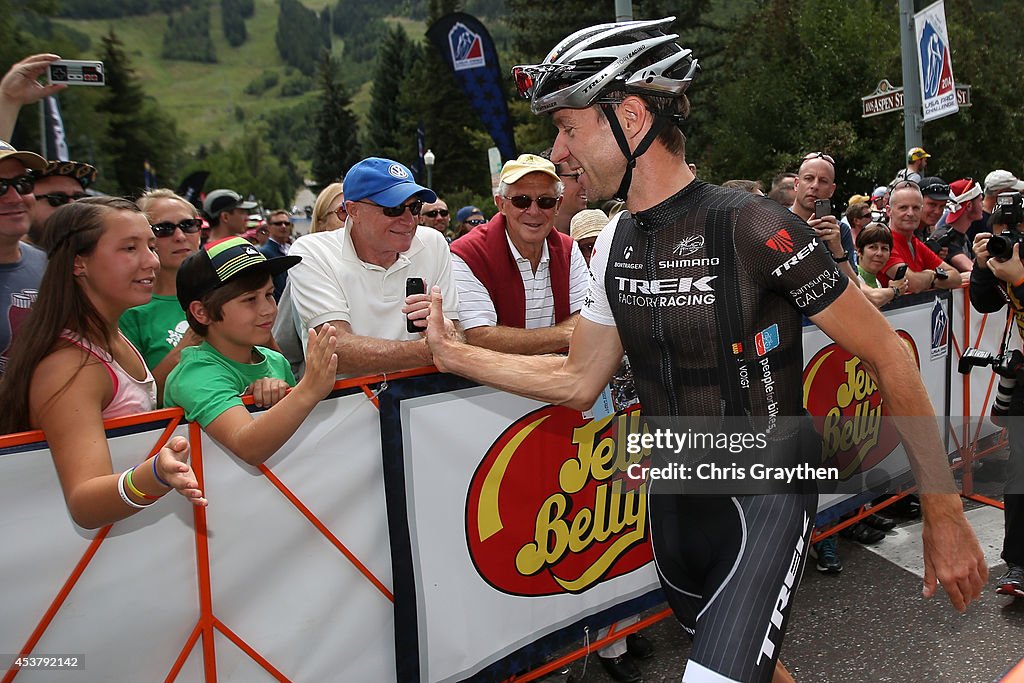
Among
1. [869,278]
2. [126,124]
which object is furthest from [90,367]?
[126,124]

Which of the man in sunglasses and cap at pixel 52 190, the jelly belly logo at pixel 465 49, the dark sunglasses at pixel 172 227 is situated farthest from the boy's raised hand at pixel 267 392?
the jelly belly logo at pixel 465 49

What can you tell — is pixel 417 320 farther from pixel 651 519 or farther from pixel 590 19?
pixel 590 19

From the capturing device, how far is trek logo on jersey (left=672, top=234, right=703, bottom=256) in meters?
2.41

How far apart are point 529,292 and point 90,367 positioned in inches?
83.1

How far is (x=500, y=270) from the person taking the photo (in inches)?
159

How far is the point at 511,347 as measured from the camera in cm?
381

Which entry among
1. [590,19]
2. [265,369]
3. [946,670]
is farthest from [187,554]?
[590,19]

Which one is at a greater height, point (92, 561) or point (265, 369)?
point (265, 369)

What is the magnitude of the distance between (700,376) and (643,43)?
103 cm

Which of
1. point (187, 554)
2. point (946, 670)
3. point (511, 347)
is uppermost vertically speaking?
point (511, 347)

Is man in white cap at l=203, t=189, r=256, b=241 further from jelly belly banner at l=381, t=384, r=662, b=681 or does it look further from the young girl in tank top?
jelly belly banner at l=381, t=384, r=662, b=681

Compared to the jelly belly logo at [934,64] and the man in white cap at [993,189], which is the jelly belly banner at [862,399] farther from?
the jelly belly logo at [934,64]

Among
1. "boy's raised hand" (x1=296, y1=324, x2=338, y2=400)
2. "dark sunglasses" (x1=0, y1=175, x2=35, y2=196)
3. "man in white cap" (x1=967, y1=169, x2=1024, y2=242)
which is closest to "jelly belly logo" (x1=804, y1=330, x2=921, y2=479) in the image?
"boy's raised hand" (x1=296, y1=324, x2=338, y2=400)

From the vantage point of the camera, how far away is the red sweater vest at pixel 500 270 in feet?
13.3
